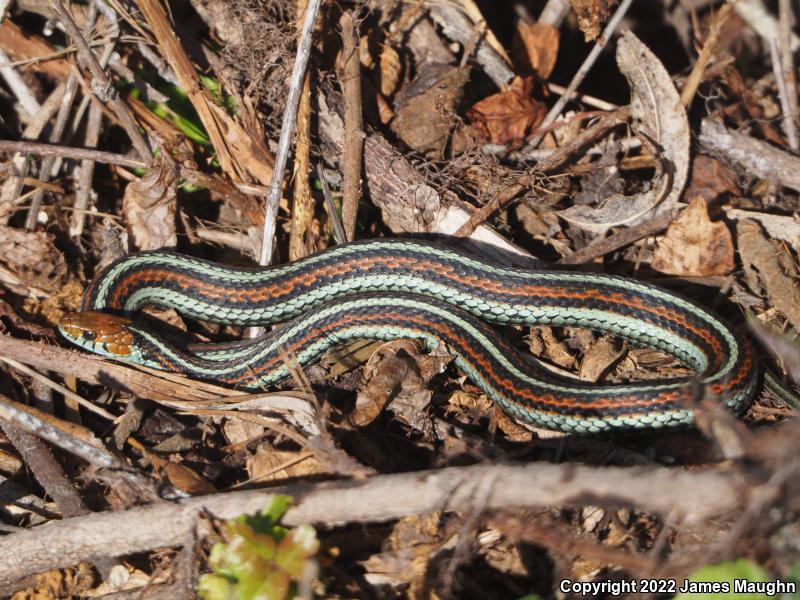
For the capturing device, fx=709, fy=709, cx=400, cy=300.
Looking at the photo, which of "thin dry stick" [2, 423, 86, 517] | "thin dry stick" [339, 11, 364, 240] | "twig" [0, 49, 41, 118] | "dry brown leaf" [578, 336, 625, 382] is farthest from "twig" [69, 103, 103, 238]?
"dry brown leaf" [578, 336, 625, 382]

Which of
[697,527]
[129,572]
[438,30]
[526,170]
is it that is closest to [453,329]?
[526,170]

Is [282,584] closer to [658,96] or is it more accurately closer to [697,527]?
[697,527]

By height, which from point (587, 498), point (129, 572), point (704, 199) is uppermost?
point (704, 199)

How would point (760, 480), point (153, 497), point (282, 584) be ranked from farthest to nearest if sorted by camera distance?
point (153, 497), point (282, 584), point (760, 480)

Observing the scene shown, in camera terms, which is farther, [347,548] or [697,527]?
[347,548]

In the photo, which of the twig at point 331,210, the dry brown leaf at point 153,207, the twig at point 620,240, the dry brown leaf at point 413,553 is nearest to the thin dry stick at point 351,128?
the twig at point 331,210

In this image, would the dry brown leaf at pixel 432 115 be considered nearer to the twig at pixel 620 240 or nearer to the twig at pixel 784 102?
the twig at pixel 620 240

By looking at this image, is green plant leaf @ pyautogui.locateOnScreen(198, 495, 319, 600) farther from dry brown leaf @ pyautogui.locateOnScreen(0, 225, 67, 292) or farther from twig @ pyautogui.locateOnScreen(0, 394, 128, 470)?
dry brown leaf @ pyautogui.locateOnScreen(0, 225, 67, 292)

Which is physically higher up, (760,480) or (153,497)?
(760,480)
